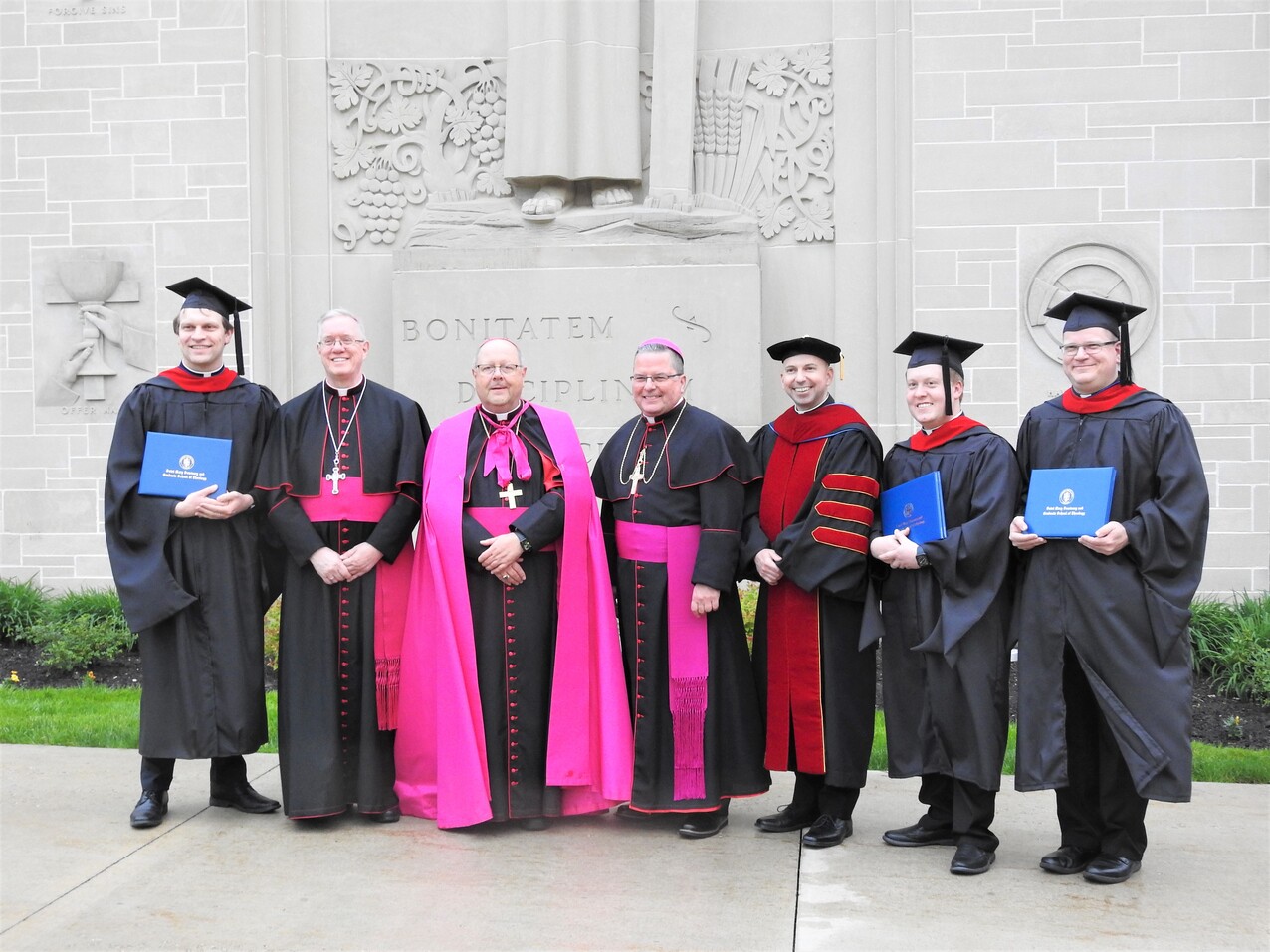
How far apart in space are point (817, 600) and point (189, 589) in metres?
2.58

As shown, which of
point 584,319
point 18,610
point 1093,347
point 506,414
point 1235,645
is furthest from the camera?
point 584,319

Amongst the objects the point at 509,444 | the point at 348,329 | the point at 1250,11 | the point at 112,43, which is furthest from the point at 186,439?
the point at 1250,11

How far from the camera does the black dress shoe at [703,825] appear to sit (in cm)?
472

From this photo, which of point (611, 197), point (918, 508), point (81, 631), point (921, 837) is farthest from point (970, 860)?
point (81, 631)

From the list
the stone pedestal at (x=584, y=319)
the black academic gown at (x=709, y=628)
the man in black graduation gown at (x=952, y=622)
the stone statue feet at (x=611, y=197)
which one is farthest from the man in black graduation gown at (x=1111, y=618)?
the stone statue feet at (x=611, y=197)

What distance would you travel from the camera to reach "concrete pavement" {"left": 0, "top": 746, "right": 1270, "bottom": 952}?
12.2ft

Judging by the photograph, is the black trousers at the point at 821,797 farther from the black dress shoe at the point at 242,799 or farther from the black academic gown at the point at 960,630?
the black dress shoe at the point at 242,799

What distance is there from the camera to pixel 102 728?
6.52m

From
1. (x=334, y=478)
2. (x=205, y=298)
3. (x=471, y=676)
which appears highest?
(x=205, y=298)

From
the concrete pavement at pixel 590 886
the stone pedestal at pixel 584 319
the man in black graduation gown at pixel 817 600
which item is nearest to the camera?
the concrete pavement at pixel 590 886

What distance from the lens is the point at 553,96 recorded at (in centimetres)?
886

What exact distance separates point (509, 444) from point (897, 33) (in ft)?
17.9

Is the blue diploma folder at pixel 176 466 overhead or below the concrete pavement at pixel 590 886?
overhead

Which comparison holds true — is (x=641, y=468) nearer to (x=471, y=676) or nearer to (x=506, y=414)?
(x=506, y=414)
